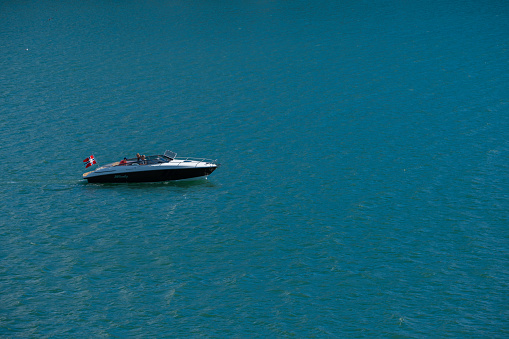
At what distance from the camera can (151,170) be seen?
79625 millimetres

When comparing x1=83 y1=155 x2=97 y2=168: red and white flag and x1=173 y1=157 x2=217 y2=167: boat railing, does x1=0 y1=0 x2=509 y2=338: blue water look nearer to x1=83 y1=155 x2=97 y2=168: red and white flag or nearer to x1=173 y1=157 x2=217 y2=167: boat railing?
x1=83 y1=155 x2=97 y2=168: red and white flag

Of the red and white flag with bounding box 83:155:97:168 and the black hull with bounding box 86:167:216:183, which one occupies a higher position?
the red and white flag with bounding box 83:155:97:168

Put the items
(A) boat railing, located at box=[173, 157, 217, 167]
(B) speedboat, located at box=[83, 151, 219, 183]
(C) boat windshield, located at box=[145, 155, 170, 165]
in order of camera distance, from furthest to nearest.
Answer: (A) boat railing, located at box=[173, 157, 217, 167] → (C) boat windshield, located at box=[145, 155, 170, 165] → (B) speedboat, located at box=[83, 151, 219, 183]

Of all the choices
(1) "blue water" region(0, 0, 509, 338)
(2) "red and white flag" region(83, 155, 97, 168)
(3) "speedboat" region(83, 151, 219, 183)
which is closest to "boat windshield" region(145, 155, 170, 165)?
(3) "speedboat" region(83, 151, 219, 183)

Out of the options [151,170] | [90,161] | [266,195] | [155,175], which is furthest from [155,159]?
[266,195]

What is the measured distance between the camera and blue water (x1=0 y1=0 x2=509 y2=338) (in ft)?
178

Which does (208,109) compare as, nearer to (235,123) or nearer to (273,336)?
(235,123)

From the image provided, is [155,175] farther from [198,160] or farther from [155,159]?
[198,160]

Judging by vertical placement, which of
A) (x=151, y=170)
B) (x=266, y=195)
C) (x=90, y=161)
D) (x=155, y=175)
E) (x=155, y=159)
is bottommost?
(x=266, y=195)

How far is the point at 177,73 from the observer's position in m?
134

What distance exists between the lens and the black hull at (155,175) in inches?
3150

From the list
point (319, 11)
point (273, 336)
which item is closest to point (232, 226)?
point (273, 336)

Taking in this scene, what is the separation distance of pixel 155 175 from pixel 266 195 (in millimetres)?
15830

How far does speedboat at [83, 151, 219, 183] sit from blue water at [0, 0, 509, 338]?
5.10 feet
